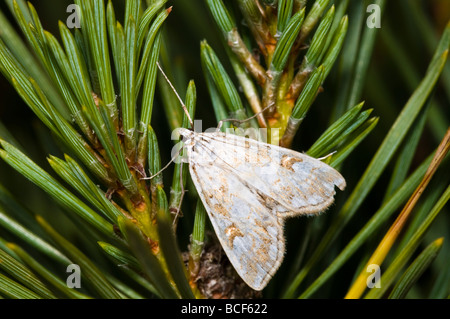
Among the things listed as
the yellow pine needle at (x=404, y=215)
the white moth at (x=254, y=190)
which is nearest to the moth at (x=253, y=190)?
the white moth at (x=254, y=190)

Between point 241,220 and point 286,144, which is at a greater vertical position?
point 286,144

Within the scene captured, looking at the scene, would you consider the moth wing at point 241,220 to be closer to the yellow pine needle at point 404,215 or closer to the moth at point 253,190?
the moth at point 253,190

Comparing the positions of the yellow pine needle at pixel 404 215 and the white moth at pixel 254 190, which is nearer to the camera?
the yellow pine needle at pixel 404 215

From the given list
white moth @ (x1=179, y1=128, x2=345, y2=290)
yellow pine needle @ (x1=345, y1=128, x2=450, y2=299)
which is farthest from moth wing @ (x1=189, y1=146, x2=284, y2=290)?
yellow pine needle @ (x1=345, y1=128, x2=450, y2=299)

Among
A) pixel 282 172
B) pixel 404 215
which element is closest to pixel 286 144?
pixel 282 172

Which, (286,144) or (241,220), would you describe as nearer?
(286,144)

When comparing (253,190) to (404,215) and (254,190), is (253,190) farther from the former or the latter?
(404,215)

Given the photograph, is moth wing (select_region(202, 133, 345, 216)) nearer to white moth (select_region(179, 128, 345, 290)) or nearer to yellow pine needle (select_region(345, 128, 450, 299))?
white moth (select_region(179, 128, 345, 290))
